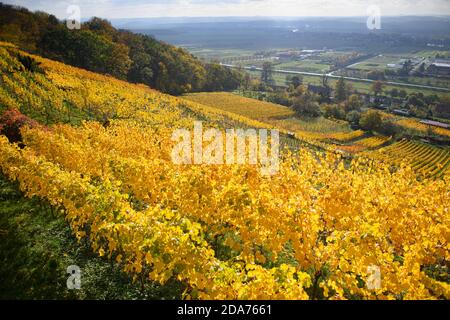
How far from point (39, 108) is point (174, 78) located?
2259 inches

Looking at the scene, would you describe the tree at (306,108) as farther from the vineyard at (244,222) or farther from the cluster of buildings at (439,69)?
the cluster of buildings at (439,69)

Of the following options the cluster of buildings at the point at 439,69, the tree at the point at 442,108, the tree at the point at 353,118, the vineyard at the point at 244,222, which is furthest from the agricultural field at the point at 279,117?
the cluster of buildings at the point at 439,69

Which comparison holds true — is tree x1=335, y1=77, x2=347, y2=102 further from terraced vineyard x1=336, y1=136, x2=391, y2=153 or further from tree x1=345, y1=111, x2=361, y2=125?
terraced vineyard x1=336, y1=136, x2=391, y2=153

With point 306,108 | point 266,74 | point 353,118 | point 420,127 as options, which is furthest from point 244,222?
point 266,74

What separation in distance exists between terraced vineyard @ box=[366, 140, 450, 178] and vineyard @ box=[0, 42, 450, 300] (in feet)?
146

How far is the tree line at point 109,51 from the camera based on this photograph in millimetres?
67625

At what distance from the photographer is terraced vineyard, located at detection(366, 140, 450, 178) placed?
60.4 meters

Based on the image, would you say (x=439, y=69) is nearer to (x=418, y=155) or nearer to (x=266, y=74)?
(x=266, y=74)

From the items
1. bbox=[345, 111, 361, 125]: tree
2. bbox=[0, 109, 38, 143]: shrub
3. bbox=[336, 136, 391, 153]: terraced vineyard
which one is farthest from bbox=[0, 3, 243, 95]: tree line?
bbox=[336, 136, 391, 153]: terraced vineyard

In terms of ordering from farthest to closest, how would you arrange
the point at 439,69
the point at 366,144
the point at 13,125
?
the point at 439,69 → the point at 366,144 → the point at 13,125

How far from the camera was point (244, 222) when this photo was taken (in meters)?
11.4

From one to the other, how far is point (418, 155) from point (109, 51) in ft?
215

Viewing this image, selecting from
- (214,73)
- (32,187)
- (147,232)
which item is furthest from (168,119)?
(214,73)
